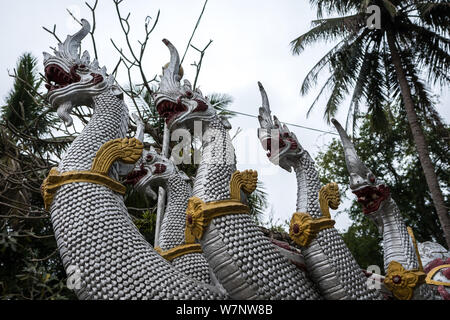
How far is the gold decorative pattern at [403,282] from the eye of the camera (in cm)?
308

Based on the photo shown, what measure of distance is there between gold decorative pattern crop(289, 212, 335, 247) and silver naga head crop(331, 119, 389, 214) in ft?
2.14

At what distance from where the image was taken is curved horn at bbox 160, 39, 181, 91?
3.02m

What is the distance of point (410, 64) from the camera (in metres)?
11.0

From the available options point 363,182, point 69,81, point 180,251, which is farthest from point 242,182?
point 69,81

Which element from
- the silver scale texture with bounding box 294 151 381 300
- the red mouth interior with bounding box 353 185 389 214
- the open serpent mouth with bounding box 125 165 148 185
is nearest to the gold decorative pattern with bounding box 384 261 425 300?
the silver scale texture with bounding box 294 151 381 300

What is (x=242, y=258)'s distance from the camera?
2.49 metres

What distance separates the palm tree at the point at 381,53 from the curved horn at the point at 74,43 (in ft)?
27.2

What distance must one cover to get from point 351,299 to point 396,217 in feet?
3.57

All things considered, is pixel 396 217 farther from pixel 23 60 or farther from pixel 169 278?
pixel 23 60

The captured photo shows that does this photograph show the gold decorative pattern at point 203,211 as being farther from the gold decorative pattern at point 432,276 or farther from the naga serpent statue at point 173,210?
the gold decorative pattern at point 432,276

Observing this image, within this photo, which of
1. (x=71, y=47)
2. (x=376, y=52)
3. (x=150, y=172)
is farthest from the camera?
(x=376, y=52)

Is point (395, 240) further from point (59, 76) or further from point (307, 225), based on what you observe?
point (59, 76)

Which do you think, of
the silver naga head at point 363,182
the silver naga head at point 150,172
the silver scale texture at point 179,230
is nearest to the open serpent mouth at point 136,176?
the silver naga head at point 150,172

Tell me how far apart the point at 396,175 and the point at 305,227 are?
40.4ft
